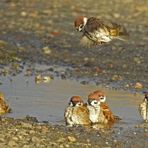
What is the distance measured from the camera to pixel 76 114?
11617mm

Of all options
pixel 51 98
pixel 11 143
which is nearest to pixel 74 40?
pixel 51 98

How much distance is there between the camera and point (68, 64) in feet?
57.4

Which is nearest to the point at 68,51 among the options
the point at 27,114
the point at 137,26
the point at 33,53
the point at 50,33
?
the point at 33,53

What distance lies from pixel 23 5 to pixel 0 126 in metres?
15.9

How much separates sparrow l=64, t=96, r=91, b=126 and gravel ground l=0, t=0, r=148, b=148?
1.69ft

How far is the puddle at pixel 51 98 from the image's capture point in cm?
1238

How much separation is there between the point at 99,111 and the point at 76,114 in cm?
43

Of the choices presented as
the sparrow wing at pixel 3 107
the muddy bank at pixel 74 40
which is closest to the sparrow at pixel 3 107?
the sparrow wing at pixel 3 107

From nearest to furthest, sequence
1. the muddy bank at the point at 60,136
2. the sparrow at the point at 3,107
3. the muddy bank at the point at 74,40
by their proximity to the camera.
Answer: the muddy bank at the point at 60,136, the sparrow at the point at 3,107, the muddy bank at the point at 74,40

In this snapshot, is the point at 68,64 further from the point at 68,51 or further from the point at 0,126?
the point at 0,126

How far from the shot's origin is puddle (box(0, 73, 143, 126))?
40.6 ft

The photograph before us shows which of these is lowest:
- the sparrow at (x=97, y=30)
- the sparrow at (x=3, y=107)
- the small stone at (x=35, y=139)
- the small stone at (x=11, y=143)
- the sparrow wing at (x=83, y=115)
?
the small stone at (x=11, y=143)

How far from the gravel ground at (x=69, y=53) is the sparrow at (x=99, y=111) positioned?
0.53 m

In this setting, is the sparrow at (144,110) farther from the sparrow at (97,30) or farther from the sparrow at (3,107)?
the sparrow at (3,107)
